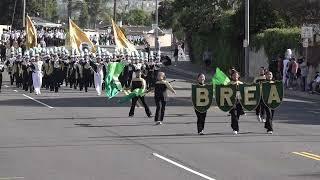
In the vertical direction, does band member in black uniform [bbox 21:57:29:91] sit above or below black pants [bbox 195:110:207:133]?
above

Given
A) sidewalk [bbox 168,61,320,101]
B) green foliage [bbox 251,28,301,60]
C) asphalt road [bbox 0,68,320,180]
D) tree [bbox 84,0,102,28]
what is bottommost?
asphalt road [bbox 0,68,320,180]

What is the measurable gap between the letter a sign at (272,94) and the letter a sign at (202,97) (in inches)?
58.0

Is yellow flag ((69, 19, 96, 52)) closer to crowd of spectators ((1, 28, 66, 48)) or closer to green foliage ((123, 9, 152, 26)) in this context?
crowd of spectators ((1, 28, 66, 48))

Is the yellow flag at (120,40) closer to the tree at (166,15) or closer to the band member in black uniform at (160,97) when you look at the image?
the band member in black uniform at (160,97)

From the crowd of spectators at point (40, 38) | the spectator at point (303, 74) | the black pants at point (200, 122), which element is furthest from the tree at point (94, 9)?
the black pants at point (200, 122)

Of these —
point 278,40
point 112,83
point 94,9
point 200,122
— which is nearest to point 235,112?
point 200,122

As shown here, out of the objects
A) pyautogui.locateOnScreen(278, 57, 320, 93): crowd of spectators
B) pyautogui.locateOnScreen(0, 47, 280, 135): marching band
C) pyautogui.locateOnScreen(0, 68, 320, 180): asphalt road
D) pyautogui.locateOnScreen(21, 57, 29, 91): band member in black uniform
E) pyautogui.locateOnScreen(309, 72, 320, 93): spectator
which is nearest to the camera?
pyautogui.locateOnScreen(0, 68, 320, 180): asphalt road

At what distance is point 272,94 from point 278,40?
72.1 feet

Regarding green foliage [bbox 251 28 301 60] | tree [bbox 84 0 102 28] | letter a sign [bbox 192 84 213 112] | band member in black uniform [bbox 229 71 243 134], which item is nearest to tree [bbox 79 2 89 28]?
tree [bbox 84 0 102 28]

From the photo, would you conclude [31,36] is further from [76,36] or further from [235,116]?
[235,116]

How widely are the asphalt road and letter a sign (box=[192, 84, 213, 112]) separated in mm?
719

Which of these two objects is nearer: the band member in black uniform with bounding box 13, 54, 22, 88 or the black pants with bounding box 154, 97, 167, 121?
the black pants with bounding box 154, 97, 167, 121

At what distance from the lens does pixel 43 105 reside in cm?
2752

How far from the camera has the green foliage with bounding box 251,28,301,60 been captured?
39.9 m
